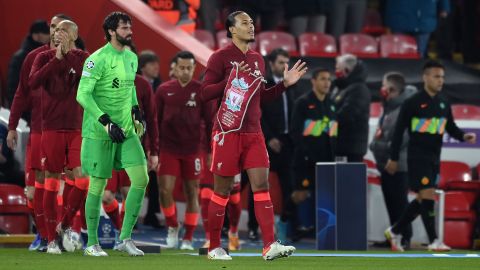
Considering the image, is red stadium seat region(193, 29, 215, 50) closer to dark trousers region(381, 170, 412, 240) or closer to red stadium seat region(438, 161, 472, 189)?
red stadium seat region(438, 161, 472, 189)

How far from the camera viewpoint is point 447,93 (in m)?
19.1

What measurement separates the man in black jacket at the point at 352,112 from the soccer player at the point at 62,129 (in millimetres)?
4290

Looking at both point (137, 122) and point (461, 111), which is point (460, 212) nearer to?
point (461, 111)

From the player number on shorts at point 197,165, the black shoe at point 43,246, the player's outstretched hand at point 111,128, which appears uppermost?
the player's outstretched hand at point 111,128

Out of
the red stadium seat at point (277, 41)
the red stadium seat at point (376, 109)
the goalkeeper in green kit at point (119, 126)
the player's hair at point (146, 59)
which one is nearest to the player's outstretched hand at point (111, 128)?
the goalkeeper in green kit at point (119, 126)

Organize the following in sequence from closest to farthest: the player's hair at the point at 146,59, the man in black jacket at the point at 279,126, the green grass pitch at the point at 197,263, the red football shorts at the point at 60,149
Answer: the green grass pitch at the point at 197,263 < the red football shorts at the point at 60,149 < the player's hair at the point at 146,59 < the man in black jacket at the point at 279,126

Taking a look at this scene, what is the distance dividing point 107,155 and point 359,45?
32.0 feet

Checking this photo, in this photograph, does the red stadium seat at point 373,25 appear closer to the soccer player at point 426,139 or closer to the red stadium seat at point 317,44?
the red stadium seat at point 317,44

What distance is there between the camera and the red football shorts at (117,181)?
13.8 meters

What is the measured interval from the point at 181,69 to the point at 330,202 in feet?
7.00

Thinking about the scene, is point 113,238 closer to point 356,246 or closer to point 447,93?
point 356,246

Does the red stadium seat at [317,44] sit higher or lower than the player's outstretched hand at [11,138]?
higher

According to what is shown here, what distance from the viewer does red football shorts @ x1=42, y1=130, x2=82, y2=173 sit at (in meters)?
12.2

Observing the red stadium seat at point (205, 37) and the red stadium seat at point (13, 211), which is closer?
the red stadium seat at point (13, 211)
